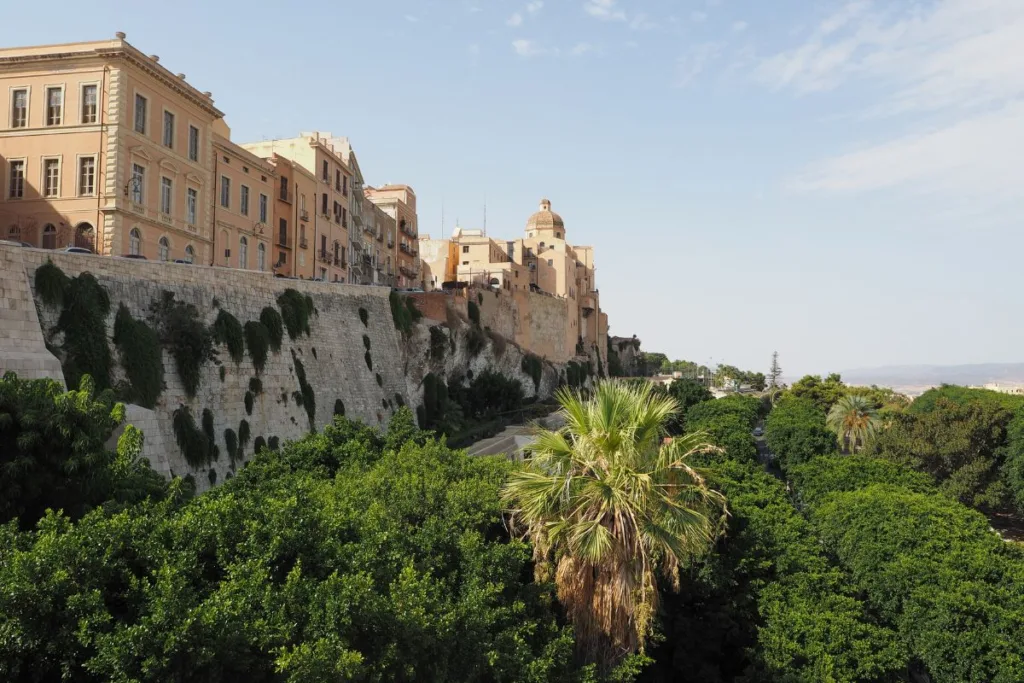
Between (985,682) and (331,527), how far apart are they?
14587mm

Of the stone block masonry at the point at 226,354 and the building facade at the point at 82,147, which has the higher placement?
the building facade at the point at 82,147

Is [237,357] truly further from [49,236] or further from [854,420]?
[854,420]

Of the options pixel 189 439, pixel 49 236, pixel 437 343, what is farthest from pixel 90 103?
pixel 437 343

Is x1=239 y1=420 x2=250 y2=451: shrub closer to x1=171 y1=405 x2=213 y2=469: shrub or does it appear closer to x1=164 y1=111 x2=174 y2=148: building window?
x1=171 y1=405 x2=213 y2=469: shrub

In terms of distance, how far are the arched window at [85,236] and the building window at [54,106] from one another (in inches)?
161

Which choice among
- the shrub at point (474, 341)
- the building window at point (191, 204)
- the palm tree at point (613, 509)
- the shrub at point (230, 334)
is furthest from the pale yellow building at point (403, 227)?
the palm tree at point (613, 509)

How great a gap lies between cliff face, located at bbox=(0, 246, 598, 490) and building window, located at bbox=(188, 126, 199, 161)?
269 inches

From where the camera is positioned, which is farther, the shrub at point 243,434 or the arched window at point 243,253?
the arched window at point 243,253

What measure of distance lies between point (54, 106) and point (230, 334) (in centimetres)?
1116

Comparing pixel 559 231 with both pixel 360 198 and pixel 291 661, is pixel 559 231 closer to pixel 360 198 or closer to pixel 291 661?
pixel 360 198

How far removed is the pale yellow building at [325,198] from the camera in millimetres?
44031

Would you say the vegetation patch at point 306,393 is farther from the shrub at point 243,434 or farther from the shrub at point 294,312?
the shrub at point 243,434

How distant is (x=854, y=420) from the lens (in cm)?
5156

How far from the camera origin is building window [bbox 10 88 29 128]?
28000 mm
